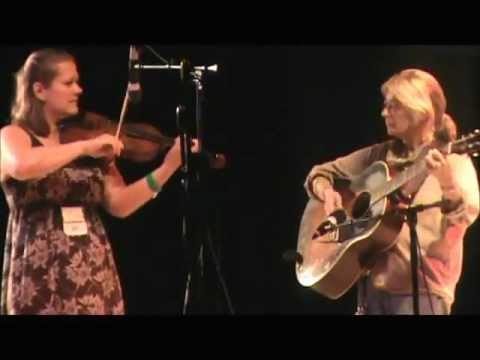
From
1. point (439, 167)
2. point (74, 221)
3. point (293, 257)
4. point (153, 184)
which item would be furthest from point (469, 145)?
point (74, 221)

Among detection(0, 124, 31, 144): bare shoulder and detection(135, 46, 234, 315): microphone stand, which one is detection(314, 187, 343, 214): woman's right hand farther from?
detection(0, 124, 31, 144): bare shoulder

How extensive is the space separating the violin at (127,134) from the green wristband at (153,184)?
83 mm

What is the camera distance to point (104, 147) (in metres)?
2.80

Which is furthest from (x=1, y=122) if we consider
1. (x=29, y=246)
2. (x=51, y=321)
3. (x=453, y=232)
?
(x=453, y=232)

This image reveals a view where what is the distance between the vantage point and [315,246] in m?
2.96

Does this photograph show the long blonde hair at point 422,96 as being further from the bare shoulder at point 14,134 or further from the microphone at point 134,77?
the bare shoulder at point 14,134

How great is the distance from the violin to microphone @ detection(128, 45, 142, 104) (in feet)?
0.41

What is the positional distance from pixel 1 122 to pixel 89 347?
3.18 feet

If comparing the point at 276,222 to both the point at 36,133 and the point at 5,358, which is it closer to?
the point at 36,133

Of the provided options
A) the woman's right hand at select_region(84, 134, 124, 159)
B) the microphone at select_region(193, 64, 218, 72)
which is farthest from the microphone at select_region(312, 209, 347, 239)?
the woman's right hand at select_region(84, 134, 124, 159)

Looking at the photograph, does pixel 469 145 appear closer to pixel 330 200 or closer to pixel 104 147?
pixel 330 200

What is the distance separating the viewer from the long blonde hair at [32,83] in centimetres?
280

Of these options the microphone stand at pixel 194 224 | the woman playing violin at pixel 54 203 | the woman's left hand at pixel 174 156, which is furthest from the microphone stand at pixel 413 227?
the woman playing violin at pixel 54 203

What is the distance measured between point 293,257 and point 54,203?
0.97 m
